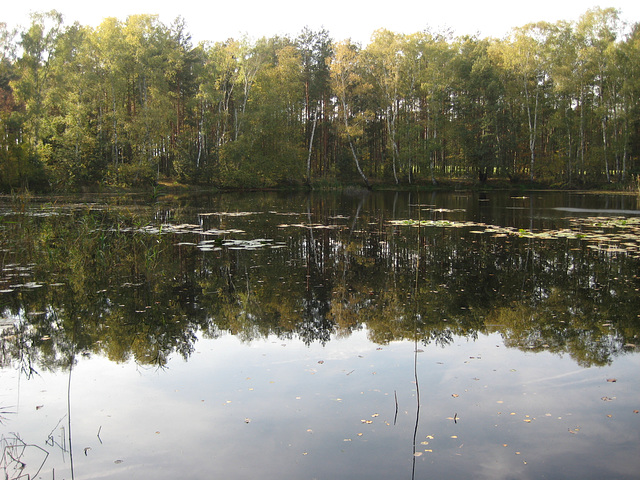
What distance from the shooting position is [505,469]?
323cm

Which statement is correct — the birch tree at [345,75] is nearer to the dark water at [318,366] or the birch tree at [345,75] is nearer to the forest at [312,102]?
the forest at [312,102]

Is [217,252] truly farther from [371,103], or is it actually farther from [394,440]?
[371,103]

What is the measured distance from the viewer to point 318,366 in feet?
16.4

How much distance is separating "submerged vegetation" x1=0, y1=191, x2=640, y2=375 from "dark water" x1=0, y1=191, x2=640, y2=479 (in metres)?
0.04

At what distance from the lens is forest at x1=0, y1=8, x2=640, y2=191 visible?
35375 millimetres

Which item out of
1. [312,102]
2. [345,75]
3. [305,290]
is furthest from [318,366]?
[312,102]

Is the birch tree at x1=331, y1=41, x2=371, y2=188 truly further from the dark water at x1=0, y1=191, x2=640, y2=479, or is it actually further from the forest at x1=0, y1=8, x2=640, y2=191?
the dark water at x1=0, y1=191, x2=640, y2=479

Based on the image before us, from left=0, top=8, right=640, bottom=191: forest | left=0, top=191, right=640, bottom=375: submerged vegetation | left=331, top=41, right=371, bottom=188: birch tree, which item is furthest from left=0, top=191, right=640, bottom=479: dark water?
left=331, top=41, right=371, bottom=188: birch tree

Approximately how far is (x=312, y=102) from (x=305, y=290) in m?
39.8

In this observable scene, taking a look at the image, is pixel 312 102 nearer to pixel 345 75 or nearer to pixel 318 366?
pixel 345 75

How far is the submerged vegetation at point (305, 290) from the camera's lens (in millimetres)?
5766

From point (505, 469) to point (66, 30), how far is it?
45.6m

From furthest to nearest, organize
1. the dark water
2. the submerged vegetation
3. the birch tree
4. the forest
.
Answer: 1. the birch tree
2. the forest
3. the submerged vegetation
4. the dark water

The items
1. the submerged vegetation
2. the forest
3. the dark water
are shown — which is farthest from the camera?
the forest
